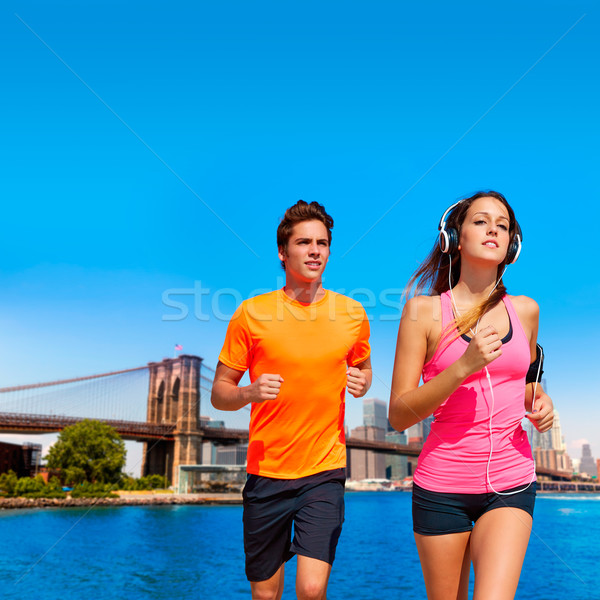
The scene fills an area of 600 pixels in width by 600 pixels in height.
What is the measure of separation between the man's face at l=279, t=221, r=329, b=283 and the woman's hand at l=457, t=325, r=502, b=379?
1425 mm

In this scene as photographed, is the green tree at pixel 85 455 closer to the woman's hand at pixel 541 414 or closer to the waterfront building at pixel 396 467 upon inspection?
the woman's hand at pixel 541 414

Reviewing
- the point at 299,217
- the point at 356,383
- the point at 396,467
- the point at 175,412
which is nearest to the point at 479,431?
the point at 356,383

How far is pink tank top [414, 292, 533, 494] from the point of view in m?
2.88

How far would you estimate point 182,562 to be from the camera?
93.2 feet

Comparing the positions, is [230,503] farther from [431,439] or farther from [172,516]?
[431,439]

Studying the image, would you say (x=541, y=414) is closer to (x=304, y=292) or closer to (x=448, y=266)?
(x=448, y=266)

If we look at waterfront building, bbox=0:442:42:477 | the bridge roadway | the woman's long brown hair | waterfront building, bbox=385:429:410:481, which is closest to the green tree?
the bridge roadway

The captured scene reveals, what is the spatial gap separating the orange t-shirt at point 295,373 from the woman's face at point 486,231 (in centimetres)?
103

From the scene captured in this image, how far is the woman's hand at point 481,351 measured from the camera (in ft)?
8.66

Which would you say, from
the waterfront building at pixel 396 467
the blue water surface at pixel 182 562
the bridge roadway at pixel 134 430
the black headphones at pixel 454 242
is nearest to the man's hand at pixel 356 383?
the black headphones at pixel 454 242

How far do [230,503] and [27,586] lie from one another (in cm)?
4873

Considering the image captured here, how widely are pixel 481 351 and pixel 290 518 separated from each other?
70.0 inches

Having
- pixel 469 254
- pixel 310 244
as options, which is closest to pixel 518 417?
pixel 469 254

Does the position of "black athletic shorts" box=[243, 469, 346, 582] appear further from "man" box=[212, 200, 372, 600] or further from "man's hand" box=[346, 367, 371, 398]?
"man's hand" box=[346, 367, 371, 398]
